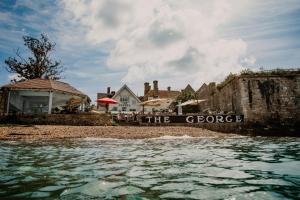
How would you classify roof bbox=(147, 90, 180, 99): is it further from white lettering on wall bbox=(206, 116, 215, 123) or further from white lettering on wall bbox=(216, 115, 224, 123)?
white lettering on wall bbox=(216, 115, 224, 123)

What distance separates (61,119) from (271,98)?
18.1 metres

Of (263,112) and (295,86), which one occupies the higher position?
(295,86)

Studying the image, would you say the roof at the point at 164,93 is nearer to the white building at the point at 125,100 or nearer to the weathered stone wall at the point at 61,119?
the white building at the point at 125,100

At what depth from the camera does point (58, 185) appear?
13.4ft

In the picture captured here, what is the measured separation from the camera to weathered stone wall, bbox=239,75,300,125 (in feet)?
69.3

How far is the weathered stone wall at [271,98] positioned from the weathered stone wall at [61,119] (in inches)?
485

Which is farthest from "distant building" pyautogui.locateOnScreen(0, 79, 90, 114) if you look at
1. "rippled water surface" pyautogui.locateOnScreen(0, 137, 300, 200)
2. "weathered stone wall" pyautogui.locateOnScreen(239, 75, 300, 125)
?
"rippled water surface" pyautogui.locateOnScreen(0, 137, 300, 200)

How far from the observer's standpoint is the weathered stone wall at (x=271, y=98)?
21.1m

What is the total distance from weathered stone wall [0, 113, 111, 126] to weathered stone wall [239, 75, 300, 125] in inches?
485

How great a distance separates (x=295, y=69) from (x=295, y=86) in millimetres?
1558

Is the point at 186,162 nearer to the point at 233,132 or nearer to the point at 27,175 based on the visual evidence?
the point at 27,175

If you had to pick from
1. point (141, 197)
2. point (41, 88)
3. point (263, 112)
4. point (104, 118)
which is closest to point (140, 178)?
point (141, 197)

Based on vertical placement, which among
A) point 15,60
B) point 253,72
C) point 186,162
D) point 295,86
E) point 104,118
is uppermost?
point 15,60

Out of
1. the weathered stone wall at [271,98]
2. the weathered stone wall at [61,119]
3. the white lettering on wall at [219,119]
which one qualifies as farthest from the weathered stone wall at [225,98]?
the weathered stone wall at [61,119]
